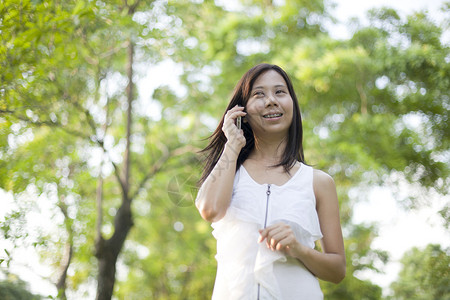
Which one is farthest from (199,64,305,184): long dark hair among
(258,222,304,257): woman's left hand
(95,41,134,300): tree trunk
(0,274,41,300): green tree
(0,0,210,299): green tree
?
(95,41,134,300): tree trunk

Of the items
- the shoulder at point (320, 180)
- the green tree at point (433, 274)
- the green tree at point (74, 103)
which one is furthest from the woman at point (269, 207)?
the green tree at point (433, 274)

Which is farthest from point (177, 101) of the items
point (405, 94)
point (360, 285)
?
point (360, 285)

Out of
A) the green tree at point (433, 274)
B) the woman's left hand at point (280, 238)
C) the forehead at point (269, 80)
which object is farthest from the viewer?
the green tree at point (433, 274)

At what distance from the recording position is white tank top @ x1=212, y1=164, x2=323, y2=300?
1.44 m

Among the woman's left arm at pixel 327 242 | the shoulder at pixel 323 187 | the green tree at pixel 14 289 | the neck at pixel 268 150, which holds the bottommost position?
the green tree at pixel 14 289

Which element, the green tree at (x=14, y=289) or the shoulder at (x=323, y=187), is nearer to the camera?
the shoulder at (x=323, y=187)

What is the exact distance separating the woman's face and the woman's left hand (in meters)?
0.45

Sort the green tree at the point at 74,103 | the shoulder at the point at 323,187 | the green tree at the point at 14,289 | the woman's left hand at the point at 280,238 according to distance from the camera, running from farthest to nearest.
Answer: the green tree at the point at 14,289 < the green tree at the point at 74,103 < the shoulder at the point at 323,187 < the woman's left hand at the point at 280,238

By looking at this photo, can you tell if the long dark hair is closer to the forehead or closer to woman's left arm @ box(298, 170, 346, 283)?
the forehead

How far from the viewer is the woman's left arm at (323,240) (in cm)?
139

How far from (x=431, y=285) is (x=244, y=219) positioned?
605 centimetres

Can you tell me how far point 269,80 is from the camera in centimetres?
177

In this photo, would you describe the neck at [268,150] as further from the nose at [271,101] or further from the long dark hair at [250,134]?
the nose at [271,101]

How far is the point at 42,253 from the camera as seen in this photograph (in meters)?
5.18
